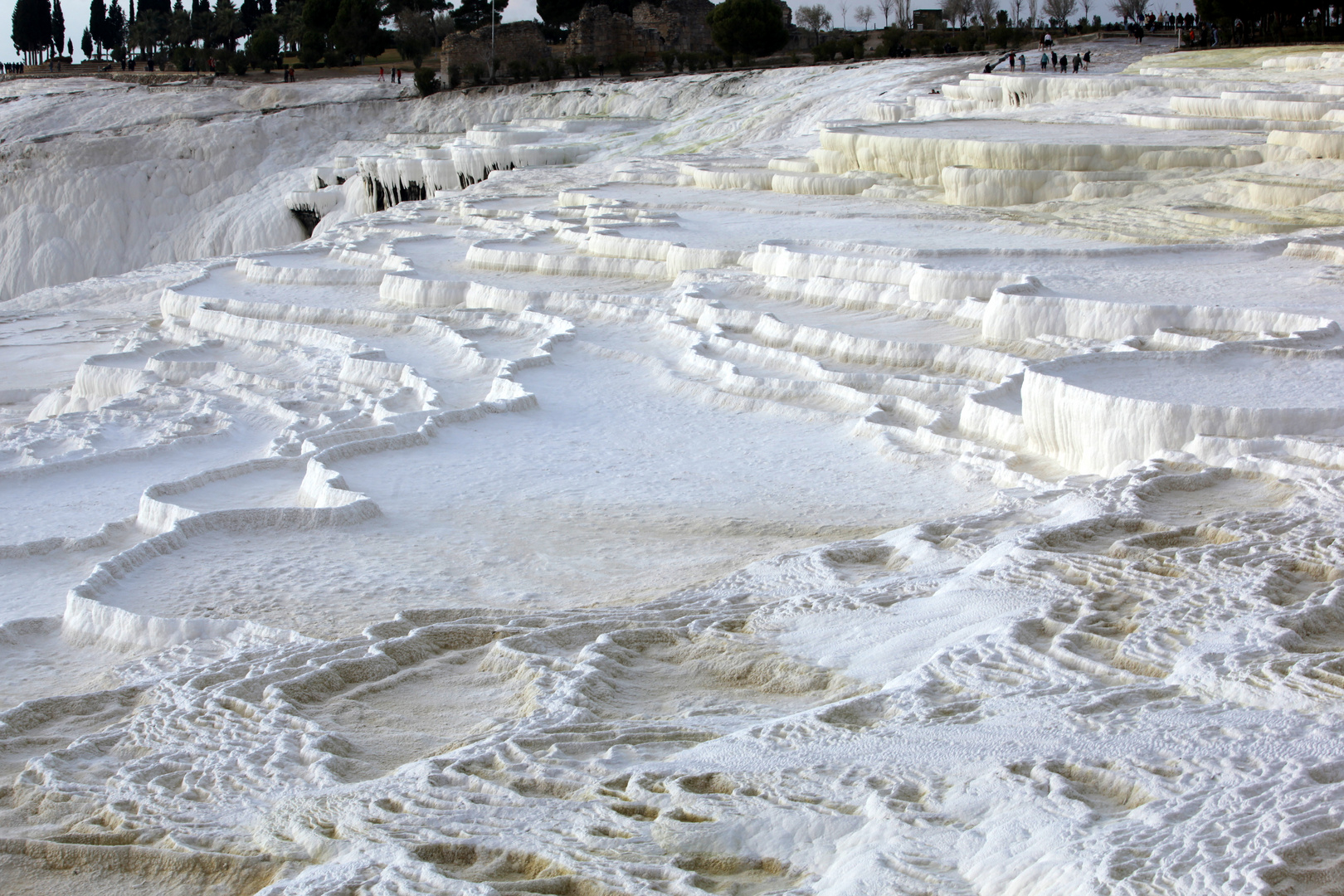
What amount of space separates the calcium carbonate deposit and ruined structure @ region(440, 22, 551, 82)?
16.7 metres

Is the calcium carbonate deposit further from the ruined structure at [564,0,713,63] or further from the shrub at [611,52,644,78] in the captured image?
the ruined structure at [564,0,713,63]

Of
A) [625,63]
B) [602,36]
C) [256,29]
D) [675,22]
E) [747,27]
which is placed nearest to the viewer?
[747,27]

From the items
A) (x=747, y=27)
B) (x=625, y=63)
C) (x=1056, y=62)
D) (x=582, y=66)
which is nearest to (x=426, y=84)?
(x=582, y=66)

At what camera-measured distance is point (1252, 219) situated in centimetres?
734

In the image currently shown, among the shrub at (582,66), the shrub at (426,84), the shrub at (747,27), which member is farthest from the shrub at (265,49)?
the shrub at (747,27)

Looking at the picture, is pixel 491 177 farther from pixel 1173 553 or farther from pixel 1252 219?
pixel 1173 553

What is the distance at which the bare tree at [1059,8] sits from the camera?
29.2 meters

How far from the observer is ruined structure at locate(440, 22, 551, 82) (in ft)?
83.5

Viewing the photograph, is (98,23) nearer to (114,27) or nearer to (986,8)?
(114,27)

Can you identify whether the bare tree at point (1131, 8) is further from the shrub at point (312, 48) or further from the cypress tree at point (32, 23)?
the cypress tree at point (32, 23)

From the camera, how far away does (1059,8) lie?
95.8 ft

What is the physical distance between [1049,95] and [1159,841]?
1231 cm

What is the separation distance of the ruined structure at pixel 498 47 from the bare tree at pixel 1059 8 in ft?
37.3

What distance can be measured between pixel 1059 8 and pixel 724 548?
28568 millimetres
